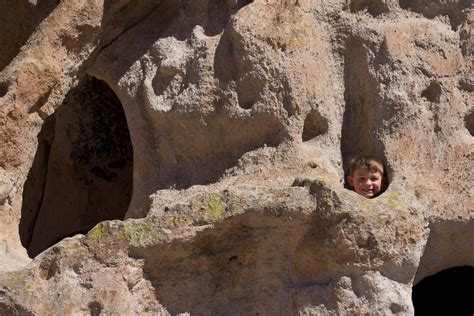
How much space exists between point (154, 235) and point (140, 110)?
0.82m

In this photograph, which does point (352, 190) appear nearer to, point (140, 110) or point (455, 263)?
point (455, 263)

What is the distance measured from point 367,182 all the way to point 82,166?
1.76 metres

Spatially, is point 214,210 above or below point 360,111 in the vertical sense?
below

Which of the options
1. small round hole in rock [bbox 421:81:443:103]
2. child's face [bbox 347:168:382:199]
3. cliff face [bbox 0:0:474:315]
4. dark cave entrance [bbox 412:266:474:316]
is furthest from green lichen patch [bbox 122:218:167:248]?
dark cave entrance [bbox 412:266:474:316]

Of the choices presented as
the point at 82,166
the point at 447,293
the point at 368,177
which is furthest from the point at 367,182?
the point at 82,166

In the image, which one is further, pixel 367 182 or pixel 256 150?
pixel 256 150

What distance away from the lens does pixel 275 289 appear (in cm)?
424

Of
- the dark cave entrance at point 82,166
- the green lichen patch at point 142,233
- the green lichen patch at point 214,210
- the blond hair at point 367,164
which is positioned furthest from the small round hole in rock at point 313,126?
the dark cave entrance at point 82,166

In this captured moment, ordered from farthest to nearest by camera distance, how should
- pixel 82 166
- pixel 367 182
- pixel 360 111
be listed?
pixel 82 166, pixel 360 111, pixel 367 182

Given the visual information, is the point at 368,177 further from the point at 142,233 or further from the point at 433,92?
the point at 142,233

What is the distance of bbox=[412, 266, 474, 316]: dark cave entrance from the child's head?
3.22 ft

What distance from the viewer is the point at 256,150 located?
15.2ft

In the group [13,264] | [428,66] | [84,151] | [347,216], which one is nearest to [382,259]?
[347,216]

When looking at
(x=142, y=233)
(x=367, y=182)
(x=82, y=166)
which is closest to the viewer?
(x=142, y=233)
